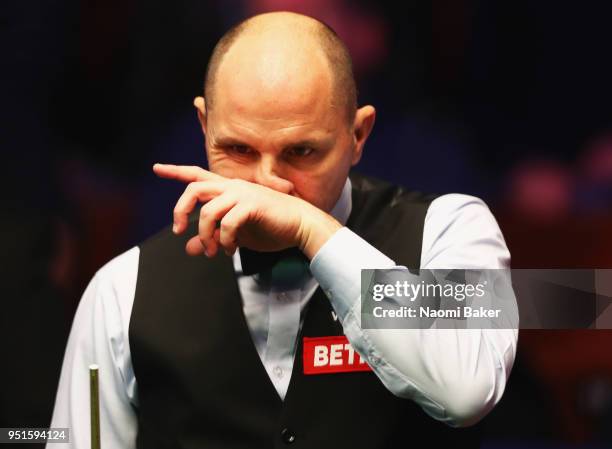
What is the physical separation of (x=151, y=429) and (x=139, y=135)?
97 centimetres

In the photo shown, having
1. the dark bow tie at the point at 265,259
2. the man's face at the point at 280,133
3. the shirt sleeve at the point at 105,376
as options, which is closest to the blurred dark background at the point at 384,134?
the shirt sleeve at the point at 105,376

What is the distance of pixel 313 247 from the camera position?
55.1 inches

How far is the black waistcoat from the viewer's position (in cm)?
156

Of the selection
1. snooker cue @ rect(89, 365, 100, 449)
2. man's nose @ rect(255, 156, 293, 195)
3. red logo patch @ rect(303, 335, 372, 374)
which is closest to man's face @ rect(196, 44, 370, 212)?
man's nose @ rect(255, 156, 293, 195)

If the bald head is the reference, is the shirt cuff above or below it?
below

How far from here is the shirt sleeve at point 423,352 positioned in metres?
1.33

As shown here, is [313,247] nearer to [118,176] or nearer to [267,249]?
[267,249]

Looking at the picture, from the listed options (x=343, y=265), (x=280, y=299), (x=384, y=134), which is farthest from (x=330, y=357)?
(x=384, y=134)

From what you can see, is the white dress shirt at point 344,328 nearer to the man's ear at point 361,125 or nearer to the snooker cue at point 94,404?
the man's ear at point 361,125

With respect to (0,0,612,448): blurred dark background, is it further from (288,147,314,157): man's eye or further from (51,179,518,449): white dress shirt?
(288,147,314,157): man's eye

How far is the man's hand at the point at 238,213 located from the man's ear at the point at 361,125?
0.88 ft

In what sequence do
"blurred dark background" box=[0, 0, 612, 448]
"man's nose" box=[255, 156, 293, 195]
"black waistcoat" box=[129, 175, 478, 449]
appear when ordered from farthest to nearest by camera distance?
"blurred dark background" box=[0, 0, 612, 448] < "black waistcoat" box=[129, 175, 478, 449] < "man's nose" box=[255, 156, 293, 195]

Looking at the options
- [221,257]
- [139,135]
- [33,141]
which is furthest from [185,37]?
[221,257]

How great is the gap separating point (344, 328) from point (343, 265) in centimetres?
9
